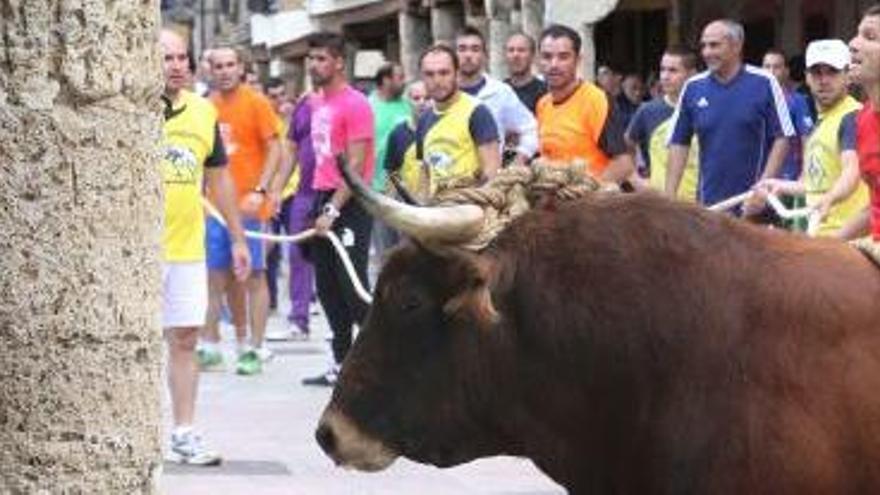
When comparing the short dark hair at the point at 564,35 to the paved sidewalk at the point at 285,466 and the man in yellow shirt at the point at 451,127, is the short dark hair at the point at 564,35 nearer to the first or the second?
the man in yellow shirt at the point at 451,127

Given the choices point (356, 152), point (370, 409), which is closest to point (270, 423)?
point (356, 152)

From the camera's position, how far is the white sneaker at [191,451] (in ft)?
31.5

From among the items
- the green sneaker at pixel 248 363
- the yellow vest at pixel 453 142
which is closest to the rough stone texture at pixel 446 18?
the green sneaker at pixel 248 363

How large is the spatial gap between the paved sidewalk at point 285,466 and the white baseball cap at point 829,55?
2589 mm

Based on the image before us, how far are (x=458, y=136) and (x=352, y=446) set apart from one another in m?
6.70

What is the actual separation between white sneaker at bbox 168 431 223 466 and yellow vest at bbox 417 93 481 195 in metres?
2.28

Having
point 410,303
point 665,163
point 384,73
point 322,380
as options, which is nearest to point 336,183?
point 322,380

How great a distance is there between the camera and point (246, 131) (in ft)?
46.0

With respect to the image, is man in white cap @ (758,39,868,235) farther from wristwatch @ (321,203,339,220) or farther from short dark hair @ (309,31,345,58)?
short dark hair @ (309,31,345,58)

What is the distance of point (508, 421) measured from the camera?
4555mm

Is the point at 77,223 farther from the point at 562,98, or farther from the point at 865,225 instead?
the point at 562,98

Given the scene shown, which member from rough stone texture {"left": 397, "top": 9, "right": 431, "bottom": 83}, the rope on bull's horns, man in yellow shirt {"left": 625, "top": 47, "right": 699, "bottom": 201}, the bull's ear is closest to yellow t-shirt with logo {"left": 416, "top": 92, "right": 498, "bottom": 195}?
man in yellow shirt {"left": 625, "top": 47, "right": 699, "bottom": 201}

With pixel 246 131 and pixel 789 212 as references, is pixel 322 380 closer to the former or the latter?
pixel 246 131

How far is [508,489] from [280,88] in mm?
17803
